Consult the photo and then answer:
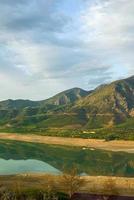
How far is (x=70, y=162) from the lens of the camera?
13588 centimetres

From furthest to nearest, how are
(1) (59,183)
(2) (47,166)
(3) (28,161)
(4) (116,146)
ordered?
(4) (116,146) < (3) (28,161) < (2) (47,166) < (1) (59,183)

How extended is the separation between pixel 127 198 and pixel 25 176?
32444 millimetres

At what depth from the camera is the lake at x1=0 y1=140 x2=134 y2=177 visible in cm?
11531

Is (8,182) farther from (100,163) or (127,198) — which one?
(100,163)

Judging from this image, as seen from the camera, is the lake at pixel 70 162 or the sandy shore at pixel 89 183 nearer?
the sandy shore at pixel 89 183

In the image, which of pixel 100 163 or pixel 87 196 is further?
pixel 100 163

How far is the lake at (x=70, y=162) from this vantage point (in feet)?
378

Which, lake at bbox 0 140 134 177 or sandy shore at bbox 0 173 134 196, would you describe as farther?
lake at bbox 0 140 134 177

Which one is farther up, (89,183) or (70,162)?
(89,183)

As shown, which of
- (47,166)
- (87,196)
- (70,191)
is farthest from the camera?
(47,166)

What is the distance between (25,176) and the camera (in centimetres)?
8881

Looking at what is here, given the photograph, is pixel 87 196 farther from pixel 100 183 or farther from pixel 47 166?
pixel 47 166

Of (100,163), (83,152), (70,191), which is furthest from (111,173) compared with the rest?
(83,152)

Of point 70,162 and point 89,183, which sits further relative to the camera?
point 70,162
